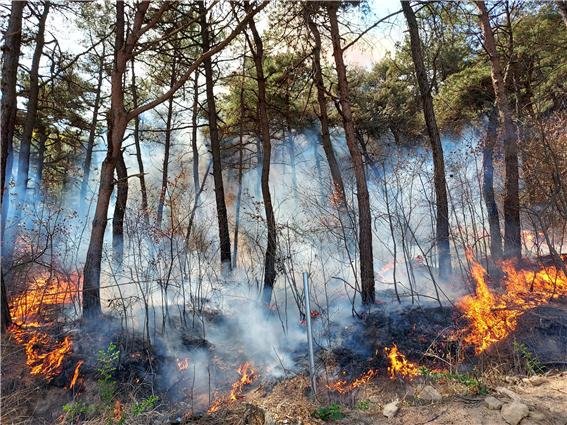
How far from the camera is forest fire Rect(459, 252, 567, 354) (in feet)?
24.0

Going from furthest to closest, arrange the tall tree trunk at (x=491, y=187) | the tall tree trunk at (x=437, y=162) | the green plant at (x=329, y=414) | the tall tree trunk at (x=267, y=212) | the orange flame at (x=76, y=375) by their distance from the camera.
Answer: the tall tree trunk at (x=491, y=187), the tall tree trunk at (x=267, y=212), the tall tree trunk at (x=437, y=162), the orange flame at (x=76, y=375), the green plant at (x=329, y=414)

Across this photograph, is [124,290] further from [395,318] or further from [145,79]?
[145,79]

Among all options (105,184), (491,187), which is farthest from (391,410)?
(491,187)

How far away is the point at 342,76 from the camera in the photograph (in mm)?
9078

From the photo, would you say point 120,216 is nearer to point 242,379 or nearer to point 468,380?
point 242,379

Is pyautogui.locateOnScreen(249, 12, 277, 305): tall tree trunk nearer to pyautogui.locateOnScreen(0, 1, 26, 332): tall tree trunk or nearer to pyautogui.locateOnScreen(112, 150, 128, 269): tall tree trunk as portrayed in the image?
pyautogui.locateOnScreen(112, 150, 128, 269): tall tree trunk

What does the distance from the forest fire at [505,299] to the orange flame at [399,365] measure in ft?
3.86

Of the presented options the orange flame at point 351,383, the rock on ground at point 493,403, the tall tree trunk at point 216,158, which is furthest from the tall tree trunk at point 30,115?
the rock on ground at point 493,403

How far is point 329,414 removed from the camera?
13.4 feet

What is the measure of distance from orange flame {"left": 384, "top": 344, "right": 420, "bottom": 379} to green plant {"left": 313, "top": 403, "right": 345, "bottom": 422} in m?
3.40

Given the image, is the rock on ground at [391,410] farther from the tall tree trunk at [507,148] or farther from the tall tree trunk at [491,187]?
the tall tree trunk at [491,187]

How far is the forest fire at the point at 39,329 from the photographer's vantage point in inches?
275

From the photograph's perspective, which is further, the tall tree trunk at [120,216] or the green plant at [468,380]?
the tall tree trunk at [120,216]

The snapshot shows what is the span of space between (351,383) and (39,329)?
20.1 feet
